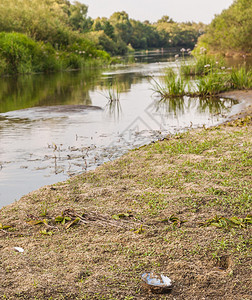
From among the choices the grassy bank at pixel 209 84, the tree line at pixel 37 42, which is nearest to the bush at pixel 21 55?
the tree line at pixel 37 42

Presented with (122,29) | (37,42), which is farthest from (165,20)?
(37,42)

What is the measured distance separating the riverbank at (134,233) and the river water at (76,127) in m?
0.79

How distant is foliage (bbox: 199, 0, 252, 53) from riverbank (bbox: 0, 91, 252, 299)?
103 feet

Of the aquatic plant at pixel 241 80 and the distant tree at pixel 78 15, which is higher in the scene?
the distant tree at pixel 78 15

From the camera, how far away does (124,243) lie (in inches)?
101

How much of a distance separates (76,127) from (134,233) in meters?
4.86

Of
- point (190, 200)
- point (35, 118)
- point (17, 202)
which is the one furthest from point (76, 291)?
point (35, 118)

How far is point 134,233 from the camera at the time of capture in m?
2.70

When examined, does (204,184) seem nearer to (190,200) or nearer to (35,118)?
(190,200)

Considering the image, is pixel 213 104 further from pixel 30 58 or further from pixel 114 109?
pixel 30 58

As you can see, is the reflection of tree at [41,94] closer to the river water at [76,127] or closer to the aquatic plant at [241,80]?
the river water at [76,127]

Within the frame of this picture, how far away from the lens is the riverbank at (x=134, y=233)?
2.08 metres

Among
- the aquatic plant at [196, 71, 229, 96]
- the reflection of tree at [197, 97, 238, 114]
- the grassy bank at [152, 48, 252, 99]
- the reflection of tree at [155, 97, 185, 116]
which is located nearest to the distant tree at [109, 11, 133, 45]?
the grassy bank at [152, 48, 252, 99]

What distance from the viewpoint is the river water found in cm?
477
